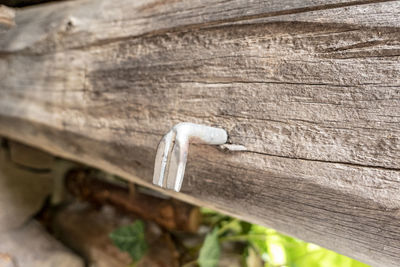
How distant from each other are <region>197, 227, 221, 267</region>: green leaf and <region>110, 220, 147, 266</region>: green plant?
11.4 inches

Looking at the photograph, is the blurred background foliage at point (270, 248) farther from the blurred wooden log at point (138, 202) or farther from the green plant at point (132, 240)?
the green plant at point (132, 240)

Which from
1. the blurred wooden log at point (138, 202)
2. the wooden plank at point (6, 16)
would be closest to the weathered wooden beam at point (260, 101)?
the wooden plank at point (6, 16)

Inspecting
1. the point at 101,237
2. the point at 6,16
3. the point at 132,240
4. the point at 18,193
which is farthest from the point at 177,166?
the point at 18,193

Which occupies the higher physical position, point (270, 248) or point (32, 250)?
point (270, 248)

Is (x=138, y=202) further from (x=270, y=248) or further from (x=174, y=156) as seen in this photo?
(x=174, y=156)

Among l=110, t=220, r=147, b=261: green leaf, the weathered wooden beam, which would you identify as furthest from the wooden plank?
l=110, t=220, r=147, b=261: green leaf

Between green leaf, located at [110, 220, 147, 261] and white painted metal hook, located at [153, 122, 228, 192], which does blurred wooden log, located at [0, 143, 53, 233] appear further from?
white painted metal hook, located at [153, 122, 228, 192]

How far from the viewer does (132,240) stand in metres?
1.23

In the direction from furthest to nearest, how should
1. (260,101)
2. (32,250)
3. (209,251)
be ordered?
(32,250), (209,251), (260,101)

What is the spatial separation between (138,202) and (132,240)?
0.29m

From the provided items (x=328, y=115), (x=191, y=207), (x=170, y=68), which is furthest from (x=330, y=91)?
(x=191, y=207)

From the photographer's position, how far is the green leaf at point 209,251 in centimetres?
106

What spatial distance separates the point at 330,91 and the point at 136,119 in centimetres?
49

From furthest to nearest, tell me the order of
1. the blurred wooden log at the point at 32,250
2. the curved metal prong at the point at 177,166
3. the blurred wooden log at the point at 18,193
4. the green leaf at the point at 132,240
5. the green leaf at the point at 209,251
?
the blurred wooden log at the point at 18,193, the blurred wooden log at the point at 32,250, the green leaf at the point at 132,240, the green leaf at the point at 209,251, the curved metal prong at the point at 177,166
